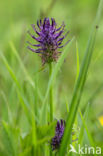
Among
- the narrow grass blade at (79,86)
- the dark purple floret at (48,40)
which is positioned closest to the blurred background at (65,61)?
the dark purple floret at (48,40)

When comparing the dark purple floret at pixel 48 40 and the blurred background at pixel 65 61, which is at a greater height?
the dark purple floret at pixel 48 40

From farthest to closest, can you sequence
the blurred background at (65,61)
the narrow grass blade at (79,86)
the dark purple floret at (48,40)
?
the blurred background at (65,61) < the dark purple floret at (48,40) < the narrow grass blade at (79,86)

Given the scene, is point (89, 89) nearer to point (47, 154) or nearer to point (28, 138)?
point (47, 154)

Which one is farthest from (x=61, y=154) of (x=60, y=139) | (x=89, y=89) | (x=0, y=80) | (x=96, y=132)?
(x=89, y=89)

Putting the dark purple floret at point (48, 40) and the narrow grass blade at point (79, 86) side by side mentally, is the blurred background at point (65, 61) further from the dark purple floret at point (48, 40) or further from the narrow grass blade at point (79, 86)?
the narrow grass blade at point (79, 86)

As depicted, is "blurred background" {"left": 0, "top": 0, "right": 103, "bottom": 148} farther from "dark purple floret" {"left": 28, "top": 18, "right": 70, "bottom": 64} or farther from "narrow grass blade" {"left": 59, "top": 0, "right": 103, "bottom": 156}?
"narrow grass blade" {"left": 59, "top": 0, "right": 103, "bottom": 156}

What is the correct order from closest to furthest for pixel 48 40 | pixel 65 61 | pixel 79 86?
pixel 79 86 < pixel 48 40 < pixel 65 61

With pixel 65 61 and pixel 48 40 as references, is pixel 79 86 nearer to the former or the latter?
pixel 48 40

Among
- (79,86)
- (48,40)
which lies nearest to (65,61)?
(48,40)
